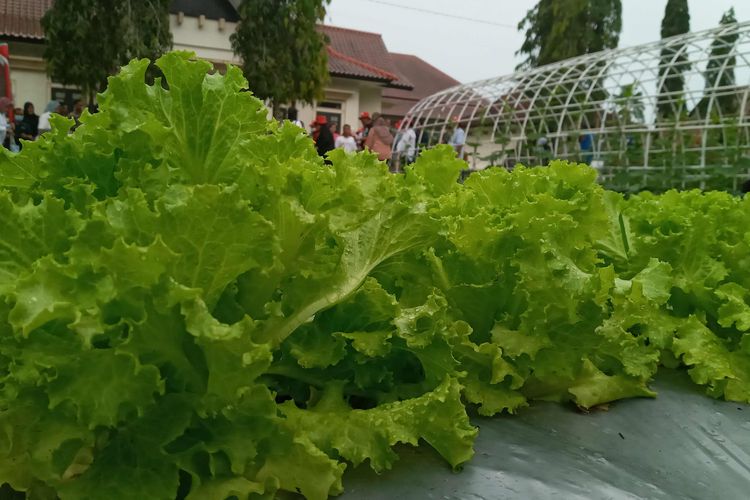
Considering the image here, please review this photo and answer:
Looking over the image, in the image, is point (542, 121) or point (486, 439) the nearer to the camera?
point (486, 439)

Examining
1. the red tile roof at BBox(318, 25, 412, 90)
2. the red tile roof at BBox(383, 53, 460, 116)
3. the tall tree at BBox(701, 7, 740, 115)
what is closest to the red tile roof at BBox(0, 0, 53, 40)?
the red tile roof at BBox(318, 25, 412, 90)

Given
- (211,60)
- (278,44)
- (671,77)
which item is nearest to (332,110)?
(211,60)

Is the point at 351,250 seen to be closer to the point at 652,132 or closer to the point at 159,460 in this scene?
the point at 159,460

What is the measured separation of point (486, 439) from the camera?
137 centimetres

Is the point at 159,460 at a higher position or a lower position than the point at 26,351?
lower

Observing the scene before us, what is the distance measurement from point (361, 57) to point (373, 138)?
15355 millimetres

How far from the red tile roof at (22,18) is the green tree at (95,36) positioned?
4786 millimetres

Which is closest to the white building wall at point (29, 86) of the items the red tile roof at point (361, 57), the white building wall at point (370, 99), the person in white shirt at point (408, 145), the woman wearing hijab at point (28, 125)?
the woman wearing hijab at point (28, 125)

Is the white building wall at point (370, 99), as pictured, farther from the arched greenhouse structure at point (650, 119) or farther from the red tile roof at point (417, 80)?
the arched greenhouse structure at point (650, 119)

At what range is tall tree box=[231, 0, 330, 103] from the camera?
1580 centimetres

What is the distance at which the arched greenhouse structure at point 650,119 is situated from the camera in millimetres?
7305

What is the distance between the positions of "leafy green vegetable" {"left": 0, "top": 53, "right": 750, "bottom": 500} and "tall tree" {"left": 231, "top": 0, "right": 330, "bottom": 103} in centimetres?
1468

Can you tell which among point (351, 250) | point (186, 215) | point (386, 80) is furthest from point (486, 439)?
point (386, 80)

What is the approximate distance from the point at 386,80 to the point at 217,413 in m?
21.4
